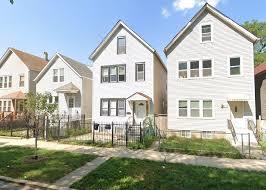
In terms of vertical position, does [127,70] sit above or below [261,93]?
above

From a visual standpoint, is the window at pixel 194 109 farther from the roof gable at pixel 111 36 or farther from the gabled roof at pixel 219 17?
the roof gable at pixel 111 36

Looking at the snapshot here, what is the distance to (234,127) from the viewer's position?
61.0 ft

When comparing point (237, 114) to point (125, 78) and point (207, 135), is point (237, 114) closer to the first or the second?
point (207, 135)

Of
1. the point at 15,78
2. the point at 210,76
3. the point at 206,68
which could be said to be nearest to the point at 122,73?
the point at 206,68

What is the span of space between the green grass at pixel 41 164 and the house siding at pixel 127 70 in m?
9.88

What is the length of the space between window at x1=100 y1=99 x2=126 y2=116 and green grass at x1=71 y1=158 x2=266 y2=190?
11.6 metres

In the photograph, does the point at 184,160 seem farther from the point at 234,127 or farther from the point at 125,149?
the point at 234,127

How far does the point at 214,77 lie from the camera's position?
19203 mm

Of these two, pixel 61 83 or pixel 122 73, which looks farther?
pixel 61 83

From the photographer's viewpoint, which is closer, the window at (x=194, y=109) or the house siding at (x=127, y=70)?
the window at (x=194, y=109)

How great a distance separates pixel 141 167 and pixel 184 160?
8.62 feet

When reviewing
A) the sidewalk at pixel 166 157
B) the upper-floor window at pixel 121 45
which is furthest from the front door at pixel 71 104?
the sidewalk at pixel 166 157

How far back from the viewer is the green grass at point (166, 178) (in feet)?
26.6

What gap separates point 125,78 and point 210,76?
7.80 metres
